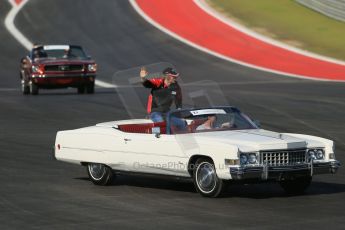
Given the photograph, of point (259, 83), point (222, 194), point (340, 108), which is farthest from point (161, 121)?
point (259, 83)

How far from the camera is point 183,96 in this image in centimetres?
2856

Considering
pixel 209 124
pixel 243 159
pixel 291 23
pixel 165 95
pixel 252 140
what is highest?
pixel 291 23

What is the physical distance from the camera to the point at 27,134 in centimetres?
2130

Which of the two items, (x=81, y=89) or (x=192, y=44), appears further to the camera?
(x=192, y=44)

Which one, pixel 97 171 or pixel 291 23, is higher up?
pixel 291 23

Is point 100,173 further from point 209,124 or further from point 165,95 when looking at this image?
point 209,124

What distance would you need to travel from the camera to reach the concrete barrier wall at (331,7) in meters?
44.1

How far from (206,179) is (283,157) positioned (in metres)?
0.98

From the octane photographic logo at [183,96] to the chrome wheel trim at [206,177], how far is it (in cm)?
22

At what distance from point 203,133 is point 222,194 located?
3.33 ft

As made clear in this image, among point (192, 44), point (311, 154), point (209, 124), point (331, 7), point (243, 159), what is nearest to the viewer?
point (243, 159)

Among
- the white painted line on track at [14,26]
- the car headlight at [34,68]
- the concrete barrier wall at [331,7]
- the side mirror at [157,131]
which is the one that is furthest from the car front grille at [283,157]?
the white painted line on track at [14,26]

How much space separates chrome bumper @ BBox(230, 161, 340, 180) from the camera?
1246 centimetres

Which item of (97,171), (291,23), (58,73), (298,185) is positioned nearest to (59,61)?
(58,73)
